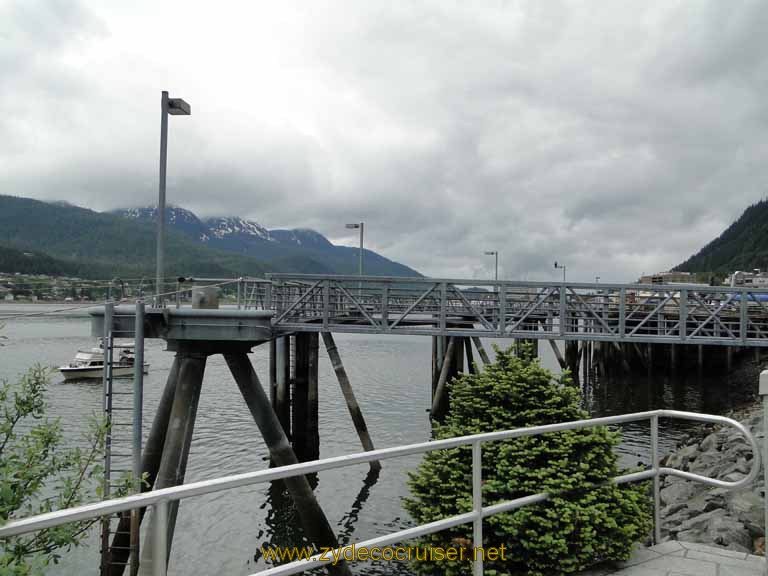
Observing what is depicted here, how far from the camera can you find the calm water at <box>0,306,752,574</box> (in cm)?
1238

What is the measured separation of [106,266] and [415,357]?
510 feet

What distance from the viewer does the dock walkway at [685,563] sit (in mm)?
4918

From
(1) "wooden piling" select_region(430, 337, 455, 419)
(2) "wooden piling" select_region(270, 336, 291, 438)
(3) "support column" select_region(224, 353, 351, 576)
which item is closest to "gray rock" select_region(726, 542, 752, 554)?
(3) "support column" select_region(224, 353, 351, 576)

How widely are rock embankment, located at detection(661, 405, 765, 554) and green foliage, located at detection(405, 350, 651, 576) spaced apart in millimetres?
3137

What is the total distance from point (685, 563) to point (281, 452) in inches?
299

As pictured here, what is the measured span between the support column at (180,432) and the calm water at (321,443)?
204 centimetres

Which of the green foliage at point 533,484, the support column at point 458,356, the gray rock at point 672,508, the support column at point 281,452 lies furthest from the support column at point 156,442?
the support column at point 458,356

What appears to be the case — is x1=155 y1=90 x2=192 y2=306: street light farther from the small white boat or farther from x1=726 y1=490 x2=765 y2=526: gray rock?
the small white boat

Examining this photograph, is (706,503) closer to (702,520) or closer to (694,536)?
(702,520)

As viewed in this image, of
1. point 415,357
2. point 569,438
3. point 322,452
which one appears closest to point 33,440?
point 569,438

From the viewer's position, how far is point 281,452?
11.2m

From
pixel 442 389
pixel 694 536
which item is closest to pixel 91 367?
pixel 442 389

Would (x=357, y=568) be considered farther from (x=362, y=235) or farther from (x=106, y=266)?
(x=106, y=266)

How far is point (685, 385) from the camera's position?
33.7 metres
